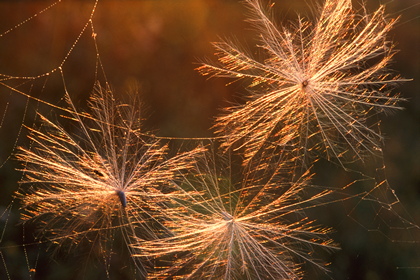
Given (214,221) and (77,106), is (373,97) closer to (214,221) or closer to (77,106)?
(214,221)

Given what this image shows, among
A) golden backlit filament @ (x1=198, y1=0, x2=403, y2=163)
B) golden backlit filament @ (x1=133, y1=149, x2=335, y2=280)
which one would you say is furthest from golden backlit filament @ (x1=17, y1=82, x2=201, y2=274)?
golden backlit filament @ (x1=198, y1=0, x2=403, y2=163)

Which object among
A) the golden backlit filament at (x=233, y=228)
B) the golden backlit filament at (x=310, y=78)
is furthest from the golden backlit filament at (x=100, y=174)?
the golden backlit filament at (x=310, y=78)

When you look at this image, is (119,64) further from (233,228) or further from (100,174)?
(233,228)

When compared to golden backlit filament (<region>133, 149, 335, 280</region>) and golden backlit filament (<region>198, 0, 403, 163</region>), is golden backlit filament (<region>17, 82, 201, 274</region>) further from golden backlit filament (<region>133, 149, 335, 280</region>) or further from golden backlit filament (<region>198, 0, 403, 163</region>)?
golden backlit filament (<region>198, 0, 403, 163</region>)

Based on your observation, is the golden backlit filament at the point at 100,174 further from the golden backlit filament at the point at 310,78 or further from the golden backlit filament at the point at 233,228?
the golden backlit filament at the point at 310,78

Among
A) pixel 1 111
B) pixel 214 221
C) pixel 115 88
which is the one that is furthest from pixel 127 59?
pixel 214 221

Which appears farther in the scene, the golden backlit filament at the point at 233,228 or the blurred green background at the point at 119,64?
the blurred green background at the point at 119,64

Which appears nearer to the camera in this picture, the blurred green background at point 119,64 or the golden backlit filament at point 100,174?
the golden backlit filament at point 100,174

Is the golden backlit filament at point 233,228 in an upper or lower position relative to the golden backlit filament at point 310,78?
lower
